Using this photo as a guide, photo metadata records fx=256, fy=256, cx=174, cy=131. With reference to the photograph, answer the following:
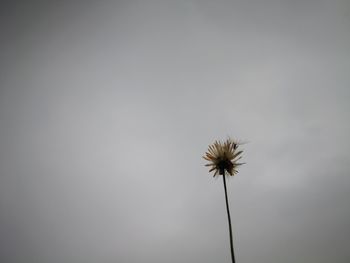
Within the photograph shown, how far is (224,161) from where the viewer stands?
2042 cm
